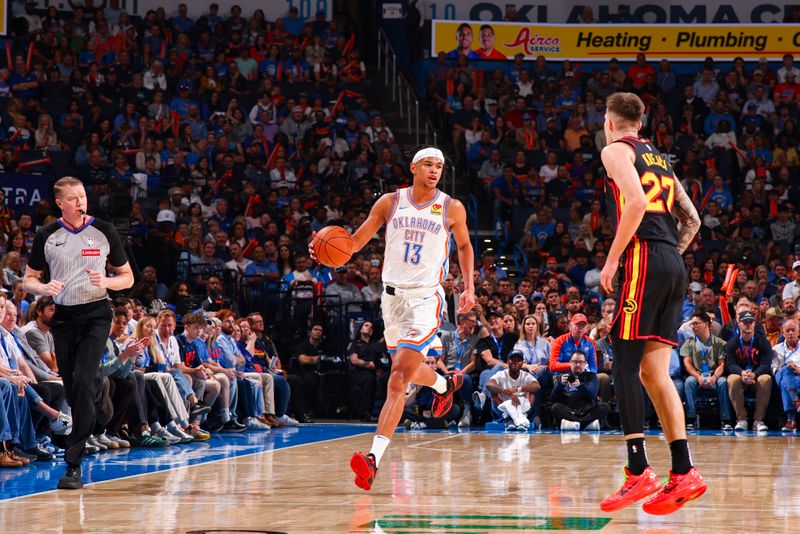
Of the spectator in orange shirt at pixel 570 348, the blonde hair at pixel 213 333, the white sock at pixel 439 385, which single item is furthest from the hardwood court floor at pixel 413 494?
the spectator in orange shirt at pixel 570 348

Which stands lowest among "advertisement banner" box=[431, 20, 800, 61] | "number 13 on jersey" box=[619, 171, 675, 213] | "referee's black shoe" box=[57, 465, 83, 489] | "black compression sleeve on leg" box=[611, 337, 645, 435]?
"referee's black shoe" box=[57, 465, 83, 489]

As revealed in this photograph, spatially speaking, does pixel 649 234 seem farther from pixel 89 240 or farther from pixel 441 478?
pixel 89 240

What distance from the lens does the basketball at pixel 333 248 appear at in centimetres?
800

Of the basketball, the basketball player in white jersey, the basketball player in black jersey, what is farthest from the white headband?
the basketball player in black jersey

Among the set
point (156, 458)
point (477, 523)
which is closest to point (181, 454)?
point (156, 458)

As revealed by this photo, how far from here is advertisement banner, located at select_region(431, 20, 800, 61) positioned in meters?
24.2

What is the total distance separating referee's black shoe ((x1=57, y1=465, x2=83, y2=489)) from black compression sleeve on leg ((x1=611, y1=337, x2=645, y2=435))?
143 inches

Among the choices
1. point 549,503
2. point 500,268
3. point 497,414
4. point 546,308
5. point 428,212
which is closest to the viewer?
point 549,503

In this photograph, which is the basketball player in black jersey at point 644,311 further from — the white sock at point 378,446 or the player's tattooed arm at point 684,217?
the white sock at point 378,446

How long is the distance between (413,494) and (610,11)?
19672 millimetres

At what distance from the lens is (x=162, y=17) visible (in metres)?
23.2

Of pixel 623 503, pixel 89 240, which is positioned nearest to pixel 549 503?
pixel 623 503

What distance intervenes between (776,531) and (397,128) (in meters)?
18.4

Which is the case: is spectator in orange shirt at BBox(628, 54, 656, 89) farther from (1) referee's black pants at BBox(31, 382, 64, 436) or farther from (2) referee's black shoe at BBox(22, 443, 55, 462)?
(2) referee's black shoe at BBox(22, 443, 55, 462)
